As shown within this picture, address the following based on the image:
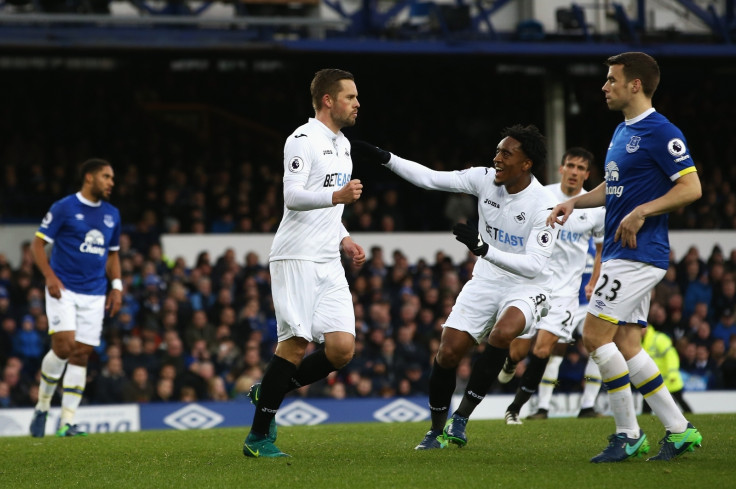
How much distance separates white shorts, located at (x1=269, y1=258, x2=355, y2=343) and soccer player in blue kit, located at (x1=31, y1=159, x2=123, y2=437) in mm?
3980

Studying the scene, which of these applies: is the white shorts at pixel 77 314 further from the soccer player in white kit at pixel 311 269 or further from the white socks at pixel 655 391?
the white socks at pixel 655 391

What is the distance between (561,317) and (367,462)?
4478 millimetres

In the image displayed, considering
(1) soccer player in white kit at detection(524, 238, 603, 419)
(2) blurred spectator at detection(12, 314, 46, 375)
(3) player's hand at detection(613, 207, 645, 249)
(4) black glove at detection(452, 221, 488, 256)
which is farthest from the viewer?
(2) blurred spectator at detection(12, 314, 46, 375)

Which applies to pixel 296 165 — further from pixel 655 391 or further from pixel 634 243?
pixel 655 391

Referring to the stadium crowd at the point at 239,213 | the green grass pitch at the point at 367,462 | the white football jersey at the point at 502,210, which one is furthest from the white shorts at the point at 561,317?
the stadium crowd at the point at 239,213

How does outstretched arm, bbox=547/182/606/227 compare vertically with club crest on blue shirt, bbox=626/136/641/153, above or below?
below

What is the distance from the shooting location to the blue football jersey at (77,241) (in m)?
11.5

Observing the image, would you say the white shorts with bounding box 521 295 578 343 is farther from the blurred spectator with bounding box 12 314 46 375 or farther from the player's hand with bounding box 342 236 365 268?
the blurred spectator with bounding box 12 314 46 375

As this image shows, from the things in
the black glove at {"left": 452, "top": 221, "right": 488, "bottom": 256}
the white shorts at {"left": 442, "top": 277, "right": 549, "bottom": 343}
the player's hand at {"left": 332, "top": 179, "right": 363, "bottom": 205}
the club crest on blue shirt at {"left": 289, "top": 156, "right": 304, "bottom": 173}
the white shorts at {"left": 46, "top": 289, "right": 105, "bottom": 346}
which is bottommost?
the white shorts at {"left": 46, "top": 289, "right": 105, "bottom": 346}

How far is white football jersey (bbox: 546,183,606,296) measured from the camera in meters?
12.0

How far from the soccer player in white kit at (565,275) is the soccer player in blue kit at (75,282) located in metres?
4.31

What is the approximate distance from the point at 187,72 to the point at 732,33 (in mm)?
11763

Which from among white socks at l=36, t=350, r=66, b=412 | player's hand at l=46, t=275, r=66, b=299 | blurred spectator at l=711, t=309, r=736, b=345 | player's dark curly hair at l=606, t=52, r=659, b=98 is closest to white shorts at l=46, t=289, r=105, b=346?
player's hand at l=46, t=275, r=66, b=299

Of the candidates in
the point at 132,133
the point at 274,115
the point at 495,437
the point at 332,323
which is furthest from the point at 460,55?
the point at 332,323
